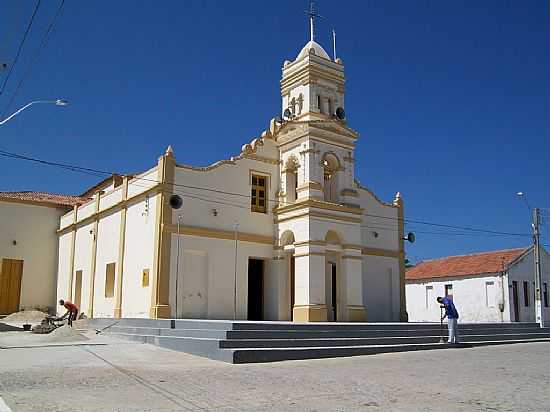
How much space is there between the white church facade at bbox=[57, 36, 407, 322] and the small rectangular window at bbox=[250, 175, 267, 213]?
4 cm

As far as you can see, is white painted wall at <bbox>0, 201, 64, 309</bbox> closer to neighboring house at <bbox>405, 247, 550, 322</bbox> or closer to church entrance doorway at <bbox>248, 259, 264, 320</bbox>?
church entrance doorway at <bbox>248, 259, 264, 320</bbox>

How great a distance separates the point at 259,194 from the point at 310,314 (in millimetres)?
5778

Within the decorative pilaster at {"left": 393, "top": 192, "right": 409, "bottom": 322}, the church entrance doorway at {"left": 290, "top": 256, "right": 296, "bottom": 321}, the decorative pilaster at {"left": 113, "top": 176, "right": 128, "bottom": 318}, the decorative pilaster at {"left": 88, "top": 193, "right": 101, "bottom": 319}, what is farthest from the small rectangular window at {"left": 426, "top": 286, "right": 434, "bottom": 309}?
the decorative pilaster at {"left": 113, "top": 176, "right": 128, "bottom": 318}

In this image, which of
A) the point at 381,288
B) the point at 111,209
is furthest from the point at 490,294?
the point at 111,209

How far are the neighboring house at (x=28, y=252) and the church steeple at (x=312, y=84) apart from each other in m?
15.0

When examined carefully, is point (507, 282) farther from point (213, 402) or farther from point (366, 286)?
point (213, 402)

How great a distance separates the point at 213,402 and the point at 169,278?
1327cm

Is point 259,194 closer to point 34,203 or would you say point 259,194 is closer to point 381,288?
point 381,288

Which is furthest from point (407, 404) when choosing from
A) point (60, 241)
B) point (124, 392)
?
point (60, 241)

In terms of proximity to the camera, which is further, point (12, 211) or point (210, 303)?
point (12, 211)

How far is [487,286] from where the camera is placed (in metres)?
36.3

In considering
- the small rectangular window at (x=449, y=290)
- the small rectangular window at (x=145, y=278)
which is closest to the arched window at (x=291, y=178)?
the small rectangular window at (x=145, y=278)

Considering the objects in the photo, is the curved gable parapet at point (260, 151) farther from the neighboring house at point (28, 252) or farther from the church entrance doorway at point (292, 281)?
the neighboring house at point (28, 252)

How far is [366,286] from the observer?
87.5 feet
